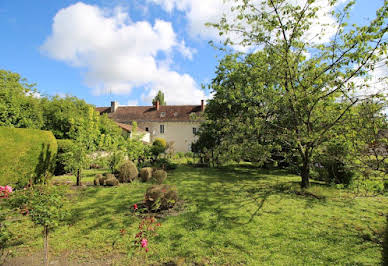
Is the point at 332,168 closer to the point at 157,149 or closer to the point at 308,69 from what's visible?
the point at 308,69

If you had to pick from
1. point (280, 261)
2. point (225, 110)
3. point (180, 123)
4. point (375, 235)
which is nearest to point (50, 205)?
point (280, 261)

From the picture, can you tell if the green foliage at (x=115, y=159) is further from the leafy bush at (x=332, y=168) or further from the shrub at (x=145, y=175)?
the leafy bush at (x=332, y=168)

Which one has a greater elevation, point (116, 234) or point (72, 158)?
point (72, 158)

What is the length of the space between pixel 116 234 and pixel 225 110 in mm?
12796

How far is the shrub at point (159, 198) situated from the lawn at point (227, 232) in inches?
16.4

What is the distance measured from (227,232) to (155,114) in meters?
33.0

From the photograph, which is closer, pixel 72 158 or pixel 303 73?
pixel 303 73

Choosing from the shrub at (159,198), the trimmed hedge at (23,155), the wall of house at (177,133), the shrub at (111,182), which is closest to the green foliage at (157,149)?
the shrub at (111,182)

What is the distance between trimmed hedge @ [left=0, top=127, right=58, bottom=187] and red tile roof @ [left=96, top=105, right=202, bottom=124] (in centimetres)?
2567

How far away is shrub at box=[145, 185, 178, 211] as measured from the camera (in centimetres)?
591

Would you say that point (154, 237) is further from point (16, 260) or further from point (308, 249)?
point (308, 249)

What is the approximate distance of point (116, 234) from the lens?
4.61 metres

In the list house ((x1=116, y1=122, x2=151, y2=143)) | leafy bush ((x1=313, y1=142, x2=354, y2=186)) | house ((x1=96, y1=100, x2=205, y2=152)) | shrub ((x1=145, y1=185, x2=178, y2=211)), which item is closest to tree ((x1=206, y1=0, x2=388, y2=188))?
leafy bush ((x1=313, y1=142, x2=354, y2=186))

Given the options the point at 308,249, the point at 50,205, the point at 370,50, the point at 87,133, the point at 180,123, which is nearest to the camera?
the point at 50,205
